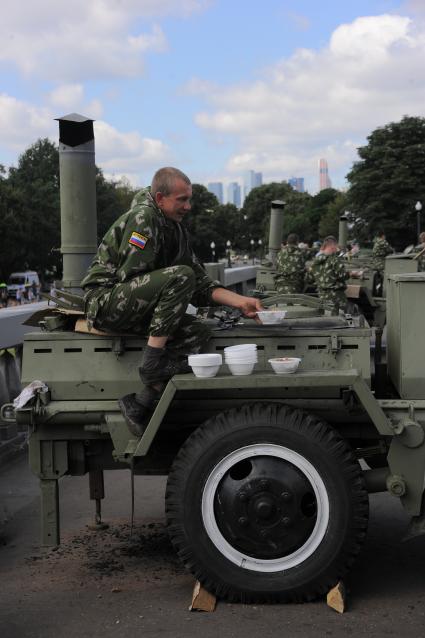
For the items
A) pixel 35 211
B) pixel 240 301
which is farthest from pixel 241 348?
pixel 35 211

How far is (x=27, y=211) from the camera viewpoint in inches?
2571

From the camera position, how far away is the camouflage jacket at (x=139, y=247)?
450cm

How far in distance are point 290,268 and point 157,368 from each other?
380 inches

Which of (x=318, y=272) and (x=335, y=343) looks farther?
(x=318, y=272)

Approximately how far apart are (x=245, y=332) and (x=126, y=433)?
2.70 feet

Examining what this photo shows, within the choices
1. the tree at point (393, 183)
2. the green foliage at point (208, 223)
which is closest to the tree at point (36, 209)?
the tree at point (393, 183)

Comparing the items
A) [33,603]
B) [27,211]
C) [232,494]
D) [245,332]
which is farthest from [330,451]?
[27,211]

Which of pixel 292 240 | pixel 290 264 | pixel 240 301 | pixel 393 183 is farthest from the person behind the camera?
pixel 393 183

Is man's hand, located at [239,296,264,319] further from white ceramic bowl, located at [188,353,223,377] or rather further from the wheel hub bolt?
the wheel hub bolt

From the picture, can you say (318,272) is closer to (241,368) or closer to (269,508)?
(241,368)

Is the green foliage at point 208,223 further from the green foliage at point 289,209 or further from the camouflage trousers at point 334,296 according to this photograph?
the camouflage trousers at point 334,296

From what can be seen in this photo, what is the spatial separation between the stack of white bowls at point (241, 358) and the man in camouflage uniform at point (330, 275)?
8875mm

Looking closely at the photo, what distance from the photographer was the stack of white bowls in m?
4.19

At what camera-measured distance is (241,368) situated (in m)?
4.20
